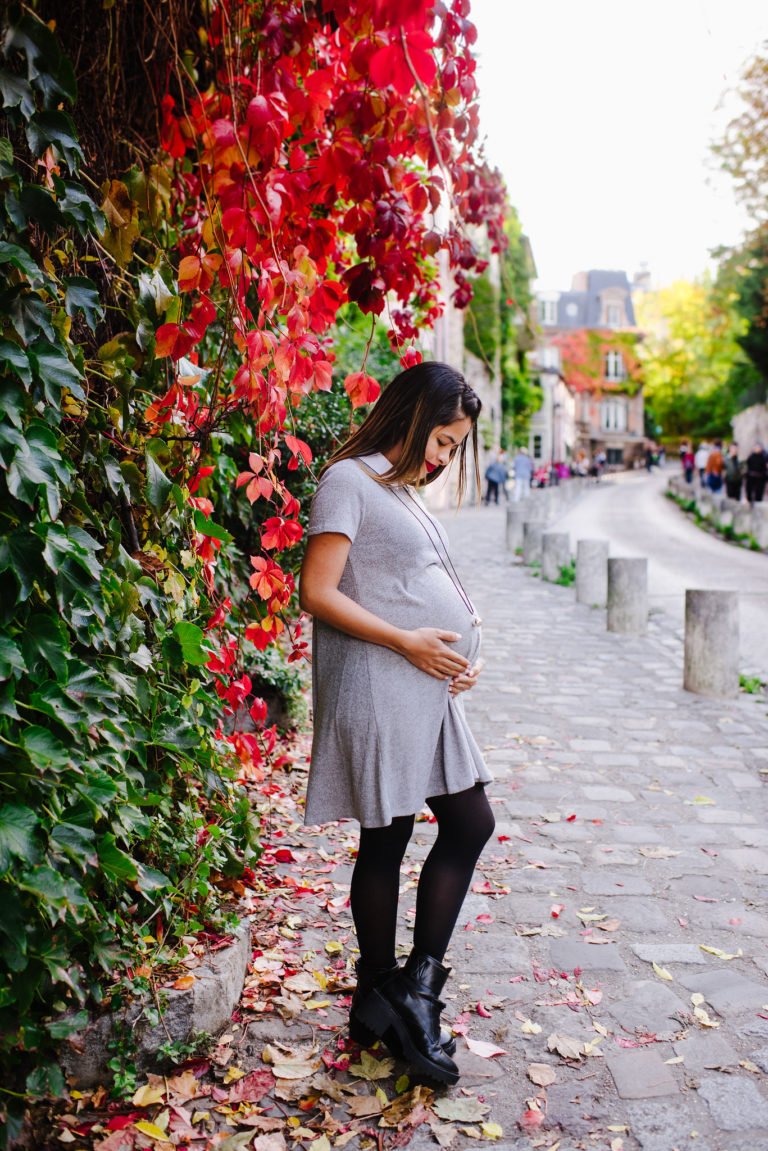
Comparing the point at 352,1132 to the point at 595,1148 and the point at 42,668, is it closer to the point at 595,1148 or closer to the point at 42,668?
the point at 595,1148

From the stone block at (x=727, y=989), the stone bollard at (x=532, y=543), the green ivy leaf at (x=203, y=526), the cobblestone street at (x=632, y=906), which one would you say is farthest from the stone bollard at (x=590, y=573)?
the green ivy leaf at (x=203, y=526)

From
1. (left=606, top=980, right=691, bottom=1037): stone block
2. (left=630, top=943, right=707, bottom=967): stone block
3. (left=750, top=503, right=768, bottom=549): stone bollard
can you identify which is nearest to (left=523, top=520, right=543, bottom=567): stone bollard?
(left=750, top=503, right=768, bottom=549): stone bollard

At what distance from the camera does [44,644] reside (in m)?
2.16

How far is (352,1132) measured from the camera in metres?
2.49

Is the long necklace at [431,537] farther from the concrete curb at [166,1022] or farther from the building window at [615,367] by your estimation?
the building window at [615,367]

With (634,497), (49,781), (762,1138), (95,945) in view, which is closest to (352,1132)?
(95,945)

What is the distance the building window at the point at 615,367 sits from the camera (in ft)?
251

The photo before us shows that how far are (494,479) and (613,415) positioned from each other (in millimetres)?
47830

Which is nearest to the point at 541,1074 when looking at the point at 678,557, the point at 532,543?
the point at 532,543

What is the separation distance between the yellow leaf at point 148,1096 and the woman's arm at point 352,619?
125cm

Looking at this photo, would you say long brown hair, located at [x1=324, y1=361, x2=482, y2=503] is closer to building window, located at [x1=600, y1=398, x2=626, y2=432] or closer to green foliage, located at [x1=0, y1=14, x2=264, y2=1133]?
green foliage, located at [x1=0, y1=14, x2=264, y2=1133]

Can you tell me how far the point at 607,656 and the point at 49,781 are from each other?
7598mm

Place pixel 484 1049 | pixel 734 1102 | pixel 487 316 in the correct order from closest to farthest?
pixel 734 1102 < pixel 484 1049 < pixel 487 316

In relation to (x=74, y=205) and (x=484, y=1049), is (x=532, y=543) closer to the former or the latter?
(x=484, y=1049)
